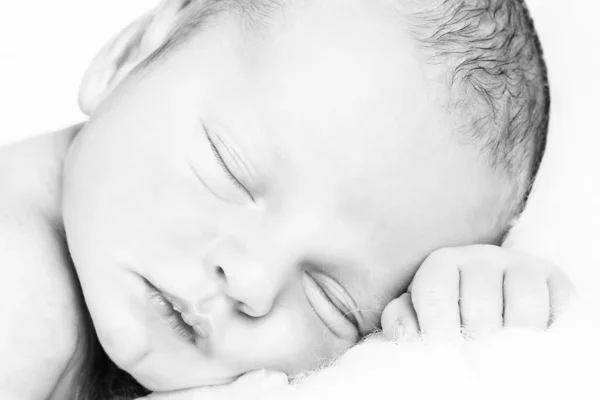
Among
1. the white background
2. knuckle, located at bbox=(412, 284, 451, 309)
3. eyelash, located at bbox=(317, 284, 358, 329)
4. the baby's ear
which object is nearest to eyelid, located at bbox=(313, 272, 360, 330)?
eyelash, located at bbox=(317, 284, 358, 329)

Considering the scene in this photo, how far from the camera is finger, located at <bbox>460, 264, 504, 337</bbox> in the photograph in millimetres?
1031

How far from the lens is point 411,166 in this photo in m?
1.11

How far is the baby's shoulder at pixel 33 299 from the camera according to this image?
1.11m

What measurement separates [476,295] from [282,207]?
289 millimetres

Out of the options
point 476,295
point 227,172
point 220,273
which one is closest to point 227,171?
point 227,172

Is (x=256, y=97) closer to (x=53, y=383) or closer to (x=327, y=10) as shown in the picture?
(x=327, y=10)

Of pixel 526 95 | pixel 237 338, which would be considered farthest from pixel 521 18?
pixel 237 338

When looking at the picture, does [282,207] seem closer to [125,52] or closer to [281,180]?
[281,180]

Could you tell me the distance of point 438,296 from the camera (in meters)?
1.06

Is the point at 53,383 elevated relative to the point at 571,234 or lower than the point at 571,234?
lower

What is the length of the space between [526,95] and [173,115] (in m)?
0.56

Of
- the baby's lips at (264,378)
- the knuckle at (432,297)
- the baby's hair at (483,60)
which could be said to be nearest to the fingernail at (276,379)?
the baby's lips at (264,378)

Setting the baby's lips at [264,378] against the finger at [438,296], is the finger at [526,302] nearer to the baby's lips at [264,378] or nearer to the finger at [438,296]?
the finger at [438,296]

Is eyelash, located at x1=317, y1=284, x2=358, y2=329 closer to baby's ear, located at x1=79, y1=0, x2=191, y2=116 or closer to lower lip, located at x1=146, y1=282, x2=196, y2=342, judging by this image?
lower lip, located at x1=146, y1=282, x2=196, y2=342
